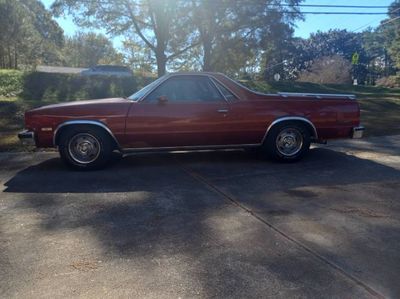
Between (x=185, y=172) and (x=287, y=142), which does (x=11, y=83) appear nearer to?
(x=185, y=172)

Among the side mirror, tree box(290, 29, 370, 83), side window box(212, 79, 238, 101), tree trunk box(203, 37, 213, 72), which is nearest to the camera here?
the side mirror

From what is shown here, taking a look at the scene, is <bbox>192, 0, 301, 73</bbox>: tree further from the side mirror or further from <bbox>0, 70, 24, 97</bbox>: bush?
the side mirror

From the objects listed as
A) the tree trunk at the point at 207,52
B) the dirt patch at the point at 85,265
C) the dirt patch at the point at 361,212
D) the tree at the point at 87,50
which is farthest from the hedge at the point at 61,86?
the tree at the point at 87,50

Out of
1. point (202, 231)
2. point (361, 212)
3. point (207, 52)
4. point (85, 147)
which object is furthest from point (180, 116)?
point (207, 52)

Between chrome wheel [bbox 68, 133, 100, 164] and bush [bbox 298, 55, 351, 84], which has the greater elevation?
bush [bbox 298, 55, 351, 84]

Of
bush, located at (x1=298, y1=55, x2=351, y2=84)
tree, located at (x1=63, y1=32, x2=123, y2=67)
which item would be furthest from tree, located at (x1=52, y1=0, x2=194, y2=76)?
tree, located at (x1=63, y1=32, x2=123, y2=67)

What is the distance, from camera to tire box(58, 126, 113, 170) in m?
6.82

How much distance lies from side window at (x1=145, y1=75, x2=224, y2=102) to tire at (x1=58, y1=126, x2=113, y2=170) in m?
0.96

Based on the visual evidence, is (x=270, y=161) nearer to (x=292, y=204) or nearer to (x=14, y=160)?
(x=292, y=204)

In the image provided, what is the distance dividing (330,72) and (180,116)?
196 feet

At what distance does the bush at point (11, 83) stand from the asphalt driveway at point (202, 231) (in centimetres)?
1344

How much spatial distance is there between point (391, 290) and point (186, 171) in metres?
3.96

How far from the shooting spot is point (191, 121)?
702cm

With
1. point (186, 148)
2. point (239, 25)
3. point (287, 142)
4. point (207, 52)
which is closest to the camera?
point (186, 148)
